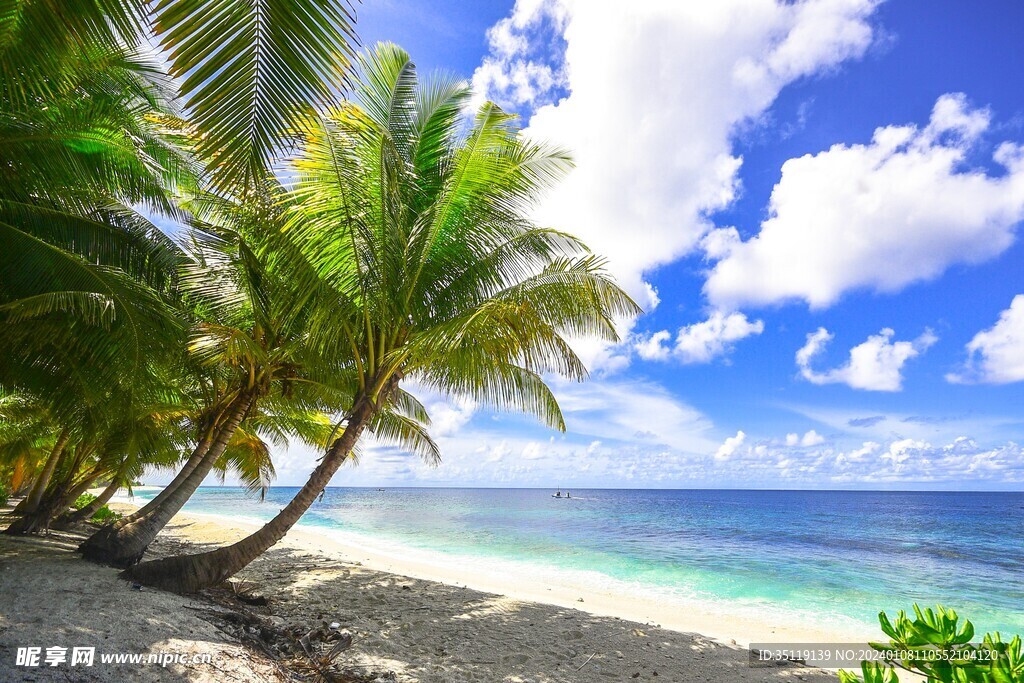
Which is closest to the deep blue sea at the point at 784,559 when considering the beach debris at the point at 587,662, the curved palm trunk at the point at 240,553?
the beach debris at the point at 587,662

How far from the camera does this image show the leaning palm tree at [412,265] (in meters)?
6.33

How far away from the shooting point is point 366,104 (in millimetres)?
7387

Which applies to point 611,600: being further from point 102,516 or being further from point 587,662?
point 102,516

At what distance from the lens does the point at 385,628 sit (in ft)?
20.9

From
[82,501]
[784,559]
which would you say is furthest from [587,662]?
[82,501]

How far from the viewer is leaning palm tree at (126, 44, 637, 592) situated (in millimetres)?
6332

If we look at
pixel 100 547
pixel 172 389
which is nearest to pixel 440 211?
pixel 172 389

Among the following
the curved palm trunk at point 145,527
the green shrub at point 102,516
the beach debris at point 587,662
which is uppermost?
the curved palm trunk at point 145,527

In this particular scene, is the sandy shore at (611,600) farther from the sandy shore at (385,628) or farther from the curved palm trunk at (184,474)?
the curved palm trunk at (184,474)

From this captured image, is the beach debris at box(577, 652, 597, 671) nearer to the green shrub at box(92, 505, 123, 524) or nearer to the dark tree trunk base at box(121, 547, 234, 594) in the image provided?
the dark tree trunk base at box(121, 547, 234, 594)

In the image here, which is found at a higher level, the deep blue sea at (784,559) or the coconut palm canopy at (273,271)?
the coconut palm canopy at (273,271)

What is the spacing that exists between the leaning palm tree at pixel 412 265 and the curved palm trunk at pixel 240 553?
0.05ft

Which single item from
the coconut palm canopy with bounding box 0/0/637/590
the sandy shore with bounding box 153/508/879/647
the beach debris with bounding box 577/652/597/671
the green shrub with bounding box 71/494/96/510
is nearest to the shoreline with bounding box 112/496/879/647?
the sandy shore with bounding box 153/508/879/647

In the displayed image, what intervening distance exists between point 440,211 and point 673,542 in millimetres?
20902
